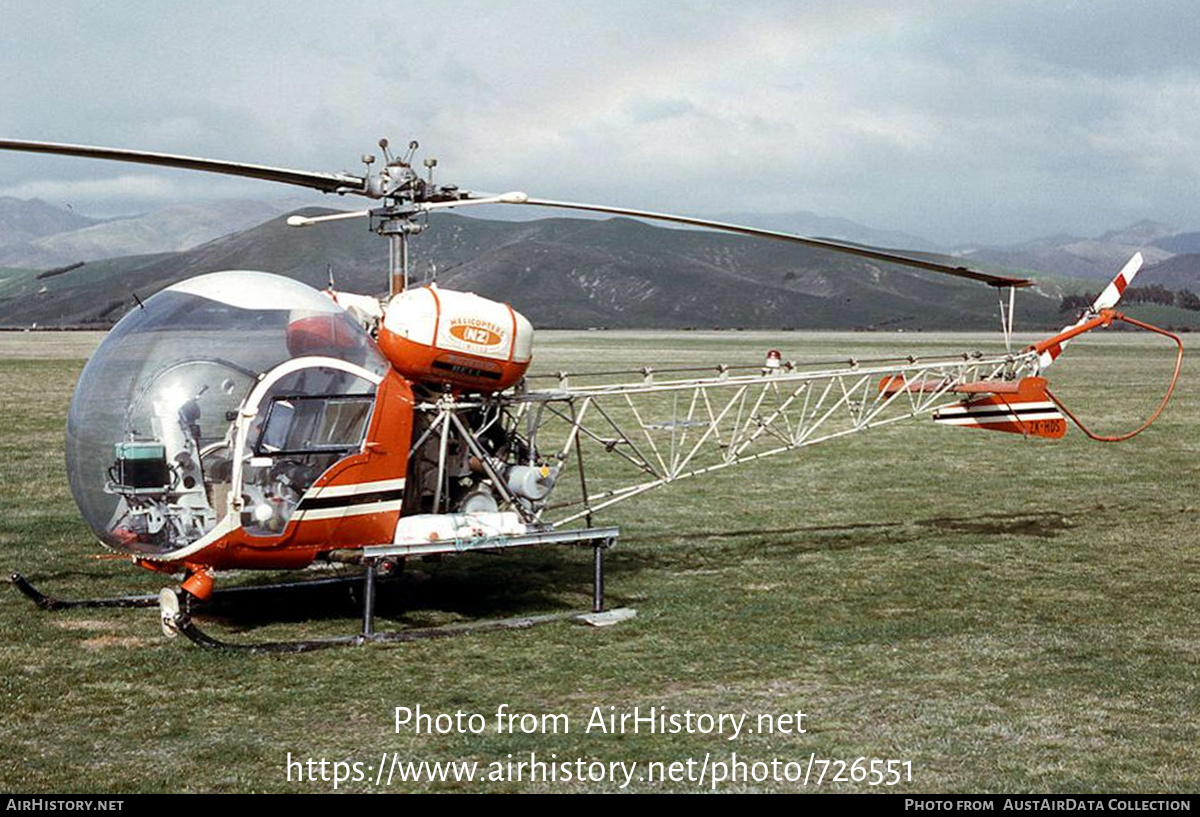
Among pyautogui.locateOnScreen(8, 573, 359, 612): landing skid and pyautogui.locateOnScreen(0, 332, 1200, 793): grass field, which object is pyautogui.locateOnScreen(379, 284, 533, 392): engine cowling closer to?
pyautogui.locateOnScreen(0, 332, 1200, 793): grass field

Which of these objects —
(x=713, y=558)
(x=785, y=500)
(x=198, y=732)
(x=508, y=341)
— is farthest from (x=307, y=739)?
(x=785, y=500)

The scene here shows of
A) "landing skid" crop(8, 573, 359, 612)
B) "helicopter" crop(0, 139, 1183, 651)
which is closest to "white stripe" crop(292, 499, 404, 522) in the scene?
"helicopter" crop(0, 139, 1183, 651)

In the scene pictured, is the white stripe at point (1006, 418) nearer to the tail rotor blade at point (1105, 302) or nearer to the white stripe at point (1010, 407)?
the white stripe at point (1010, 407)

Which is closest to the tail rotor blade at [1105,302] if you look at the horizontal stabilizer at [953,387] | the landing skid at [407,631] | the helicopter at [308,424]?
the horizontal stabilizer at [953,387]

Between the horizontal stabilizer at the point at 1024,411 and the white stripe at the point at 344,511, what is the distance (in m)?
7.34

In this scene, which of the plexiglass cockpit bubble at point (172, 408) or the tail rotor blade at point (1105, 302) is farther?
the tail rotor blade at point (1105, 302)

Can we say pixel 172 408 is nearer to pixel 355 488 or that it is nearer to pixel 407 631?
pixel 355 488

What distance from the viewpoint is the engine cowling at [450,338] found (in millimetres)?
9578

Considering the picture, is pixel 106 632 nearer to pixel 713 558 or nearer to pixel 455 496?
pixel 455 496

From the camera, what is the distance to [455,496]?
10.6m

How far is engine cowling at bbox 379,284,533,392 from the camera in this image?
9.58m

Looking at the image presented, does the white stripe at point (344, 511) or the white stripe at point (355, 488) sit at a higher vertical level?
the white stripe at point (355, 488)

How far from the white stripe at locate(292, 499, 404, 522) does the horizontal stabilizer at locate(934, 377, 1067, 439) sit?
7344 mm

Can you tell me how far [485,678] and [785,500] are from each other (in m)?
9.58
